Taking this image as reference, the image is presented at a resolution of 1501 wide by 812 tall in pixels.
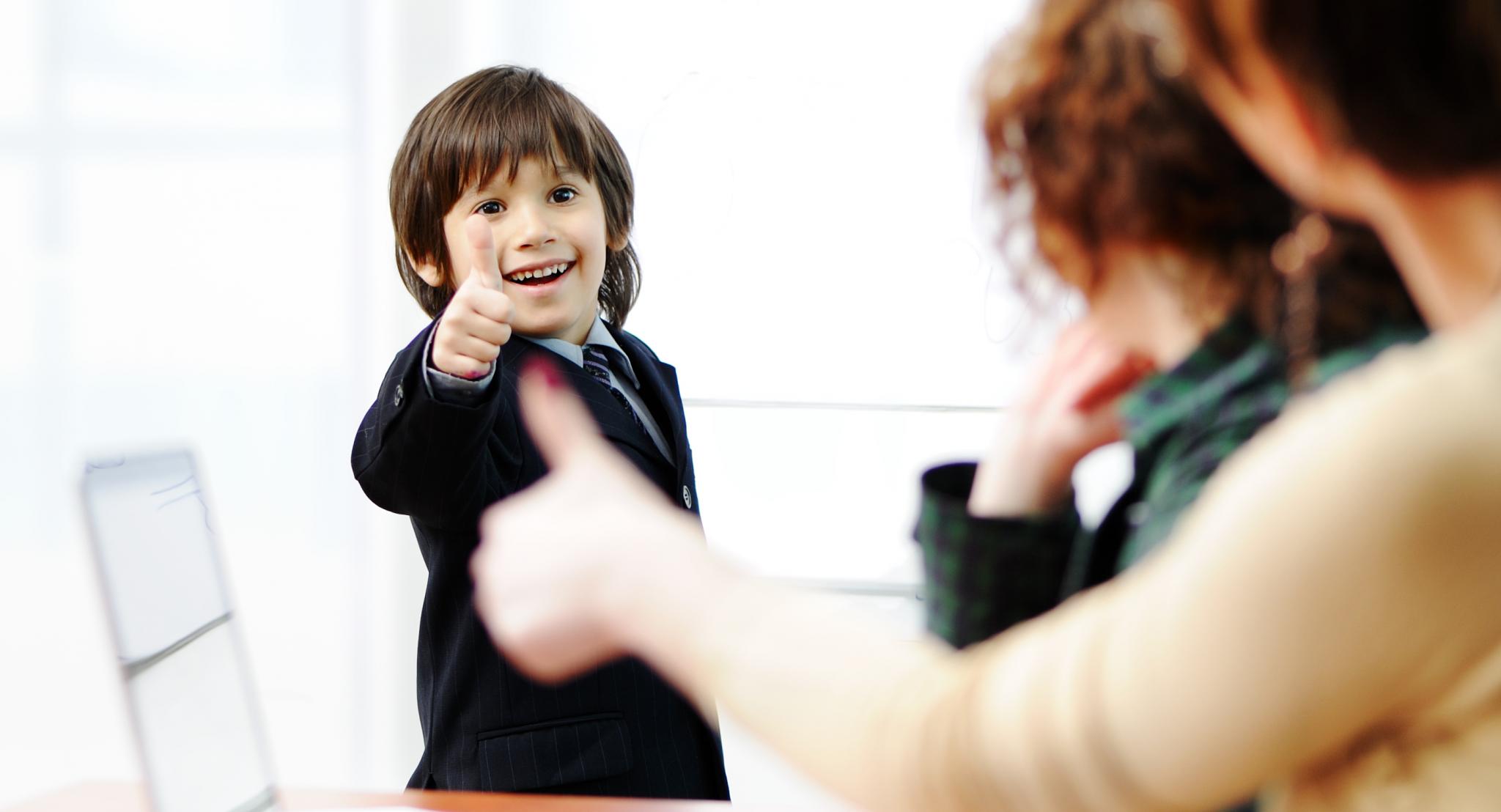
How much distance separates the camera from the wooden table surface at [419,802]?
1062 millimetres

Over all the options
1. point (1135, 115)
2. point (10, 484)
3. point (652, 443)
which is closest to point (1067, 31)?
point (1135, 115)

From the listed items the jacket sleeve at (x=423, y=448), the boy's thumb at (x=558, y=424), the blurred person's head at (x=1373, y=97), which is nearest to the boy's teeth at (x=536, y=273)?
the jacket sleeve at (x=423, y=448)

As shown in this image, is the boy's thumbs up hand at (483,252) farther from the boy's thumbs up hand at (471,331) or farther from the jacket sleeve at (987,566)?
the jacket sleeve at (987,566)

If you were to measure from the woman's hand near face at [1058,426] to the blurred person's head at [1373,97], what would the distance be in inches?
7.2

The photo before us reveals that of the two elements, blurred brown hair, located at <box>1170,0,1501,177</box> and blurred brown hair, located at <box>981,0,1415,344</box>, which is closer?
blurred brown hair, located at <box>1170,0,1501,177</box>

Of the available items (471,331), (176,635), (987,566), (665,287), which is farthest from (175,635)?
(665,287)

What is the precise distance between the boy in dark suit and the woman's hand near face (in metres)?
0.69

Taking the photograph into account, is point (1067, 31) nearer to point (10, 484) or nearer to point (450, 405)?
point (450, 405)

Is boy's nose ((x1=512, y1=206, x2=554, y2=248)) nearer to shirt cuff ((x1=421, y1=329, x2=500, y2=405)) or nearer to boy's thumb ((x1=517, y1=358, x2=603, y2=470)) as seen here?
shirt cuff ((x1=421, y1=329, x2=500, y2=405))

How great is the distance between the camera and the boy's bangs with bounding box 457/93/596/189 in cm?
144

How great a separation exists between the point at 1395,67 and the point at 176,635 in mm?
775

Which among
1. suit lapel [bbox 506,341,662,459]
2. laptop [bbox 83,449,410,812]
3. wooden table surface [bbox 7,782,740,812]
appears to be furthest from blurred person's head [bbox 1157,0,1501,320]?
suit lapel [bbox 506,341,662,459]

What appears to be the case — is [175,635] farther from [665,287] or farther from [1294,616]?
[665,287]

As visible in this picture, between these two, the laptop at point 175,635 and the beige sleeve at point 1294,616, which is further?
the laptop at point 175,635
